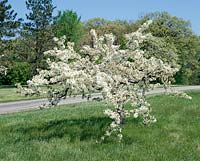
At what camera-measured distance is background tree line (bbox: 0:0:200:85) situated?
48.5 meters

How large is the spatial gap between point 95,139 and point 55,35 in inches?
2134

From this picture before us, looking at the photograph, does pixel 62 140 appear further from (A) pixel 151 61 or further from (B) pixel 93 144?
(A) pixel 151 61

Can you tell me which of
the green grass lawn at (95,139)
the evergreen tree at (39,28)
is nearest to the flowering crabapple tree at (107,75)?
the green grass lawn at (95,139)

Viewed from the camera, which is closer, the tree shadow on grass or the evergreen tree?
the tree shadow on grass

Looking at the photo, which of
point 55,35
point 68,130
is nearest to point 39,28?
point 55,35

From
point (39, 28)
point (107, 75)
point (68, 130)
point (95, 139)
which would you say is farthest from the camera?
point (39, 28)

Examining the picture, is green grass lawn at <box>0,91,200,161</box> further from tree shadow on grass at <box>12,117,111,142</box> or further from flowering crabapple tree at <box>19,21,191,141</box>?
flowering crabapple tree at <box>19,21,191,141</box>

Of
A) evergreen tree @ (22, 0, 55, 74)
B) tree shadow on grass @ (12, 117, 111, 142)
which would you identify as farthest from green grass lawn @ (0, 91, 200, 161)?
evergreen tree @ (22, 0, 55, 74)

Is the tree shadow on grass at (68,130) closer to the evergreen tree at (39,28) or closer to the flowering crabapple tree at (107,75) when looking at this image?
the flowering crabapple tree at (107,75)

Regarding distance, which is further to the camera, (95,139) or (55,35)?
(55,35)

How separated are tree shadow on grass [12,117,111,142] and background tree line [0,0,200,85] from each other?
22.7ft

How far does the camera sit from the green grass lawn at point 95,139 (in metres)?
8.78

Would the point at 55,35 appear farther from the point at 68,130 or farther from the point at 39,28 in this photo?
the point at 68,130

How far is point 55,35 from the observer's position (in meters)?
63.4
